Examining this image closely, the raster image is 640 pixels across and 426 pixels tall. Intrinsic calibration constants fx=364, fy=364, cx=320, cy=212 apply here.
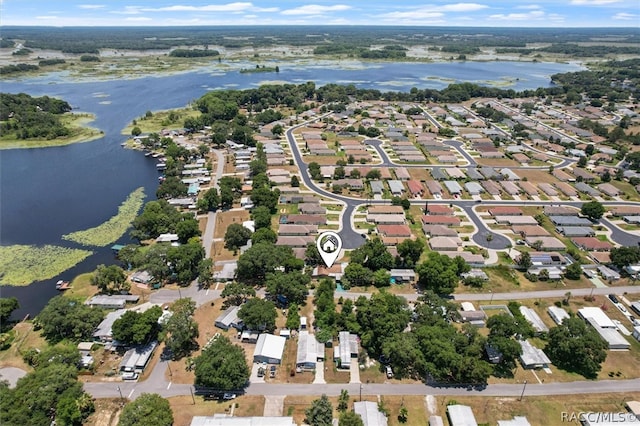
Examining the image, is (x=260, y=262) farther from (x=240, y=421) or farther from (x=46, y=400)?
(x=46, y=400)

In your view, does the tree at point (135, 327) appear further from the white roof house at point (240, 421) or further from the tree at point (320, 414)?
the tree at point (320, 414)

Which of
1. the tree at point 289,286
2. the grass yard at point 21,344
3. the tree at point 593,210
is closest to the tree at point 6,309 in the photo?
the grass yard at point 21,344

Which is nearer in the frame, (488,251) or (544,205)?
(488,251)

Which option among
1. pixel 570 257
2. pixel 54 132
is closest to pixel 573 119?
pixel 570 257

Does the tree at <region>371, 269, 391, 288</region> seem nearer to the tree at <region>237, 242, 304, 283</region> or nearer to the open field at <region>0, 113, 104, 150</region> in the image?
the tree at <region>237, 242, 304, 283</region>

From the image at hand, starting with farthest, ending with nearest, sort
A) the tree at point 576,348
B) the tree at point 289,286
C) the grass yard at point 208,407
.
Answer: the tree at point 289,286 → the tree at point 576,348 → the grass yard at point 208,407

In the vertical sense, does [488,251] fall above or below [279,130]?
below

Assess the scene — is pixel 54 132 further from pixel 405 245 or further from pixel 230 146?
pixel 405 245
